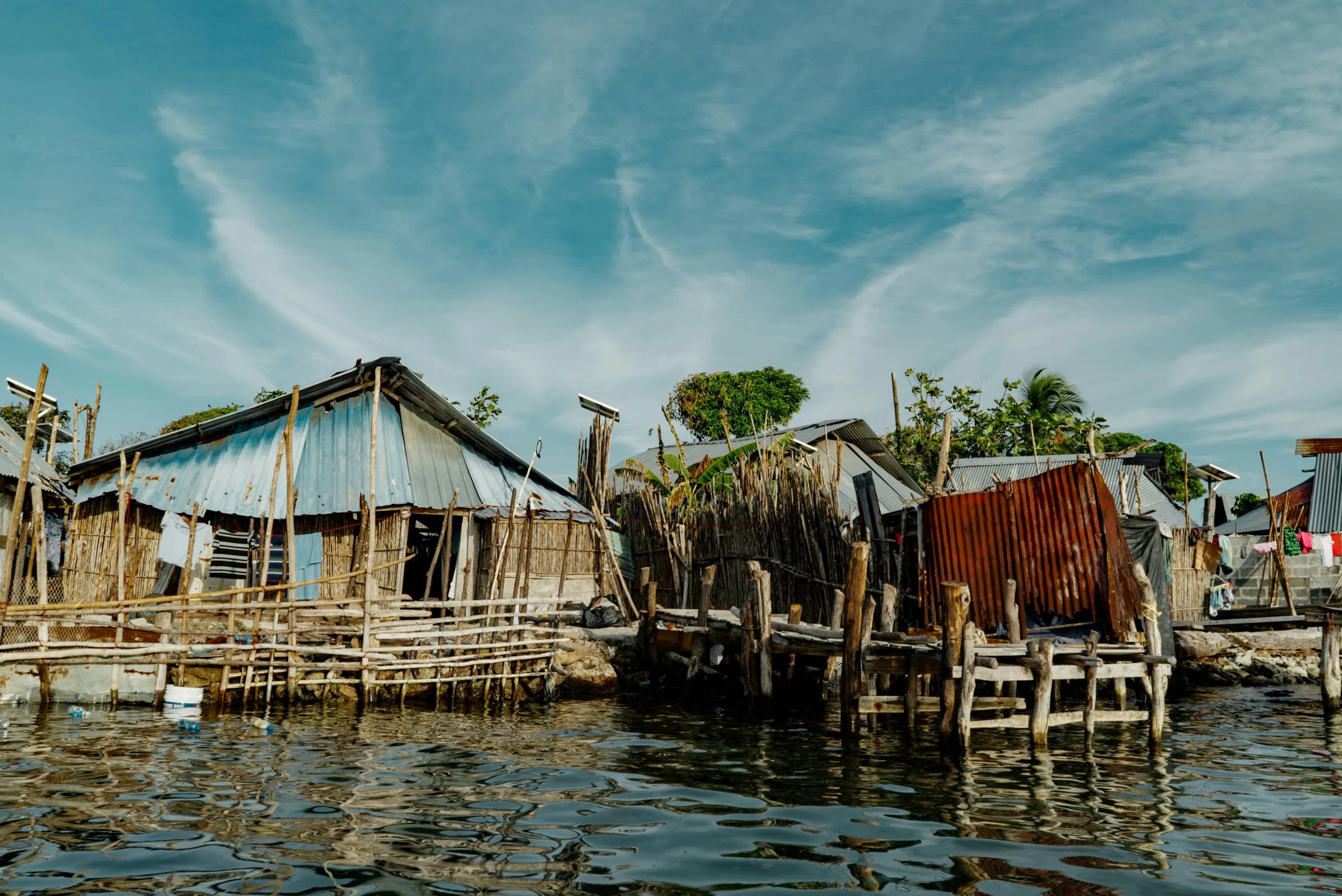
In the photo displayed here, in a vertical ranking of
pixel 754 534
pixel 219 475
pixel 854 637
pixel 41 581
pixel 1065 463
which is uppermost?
pixel 1065 463

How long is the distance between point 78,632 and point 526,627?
6209 millimetres

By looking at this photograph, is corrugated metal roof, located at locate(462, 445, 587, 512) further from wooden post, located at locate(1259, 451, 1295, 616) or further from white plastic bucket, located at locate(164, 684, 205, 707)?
wooden post, located at locate(1259, 451, 1295, 616)

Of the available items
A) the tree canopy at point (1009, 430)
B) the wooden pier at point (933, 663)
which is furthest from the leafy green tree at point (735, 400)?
the wooden pier at point (933, 663)

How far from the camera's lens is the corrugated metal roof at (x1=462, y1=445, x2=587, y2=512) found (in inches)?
779

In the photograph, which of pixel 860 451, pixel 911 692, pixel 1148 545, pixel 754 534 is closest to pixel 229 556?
pixel 754 534

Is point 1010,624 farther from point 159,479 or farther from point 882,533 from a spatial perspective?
point 159,479

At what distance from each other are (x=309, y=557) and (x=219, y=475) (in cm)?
237

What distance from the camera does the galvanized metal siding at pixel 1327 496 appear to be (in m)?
25.7

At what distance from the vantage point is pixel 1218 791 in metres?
8.35

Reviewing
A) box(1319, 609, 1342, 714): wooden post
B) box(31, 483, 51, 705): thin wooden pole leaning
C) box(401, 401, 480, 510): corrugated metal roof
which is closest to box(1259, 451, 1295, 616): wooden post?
box(1319, 609, 1342, 714): wooden post

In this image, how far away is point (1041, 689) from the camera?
33.3 ft

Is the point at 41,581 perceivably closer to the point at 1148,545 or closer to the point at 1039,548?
the point at 1039,548

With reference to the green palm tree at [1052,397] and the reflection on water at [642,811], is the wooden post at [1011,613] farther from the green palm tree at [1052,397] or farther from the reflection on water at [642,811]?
the green palm tree at [1052,397]

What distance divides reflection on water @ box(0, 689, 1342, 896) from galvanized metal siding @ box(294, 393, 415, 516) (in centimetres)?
685
